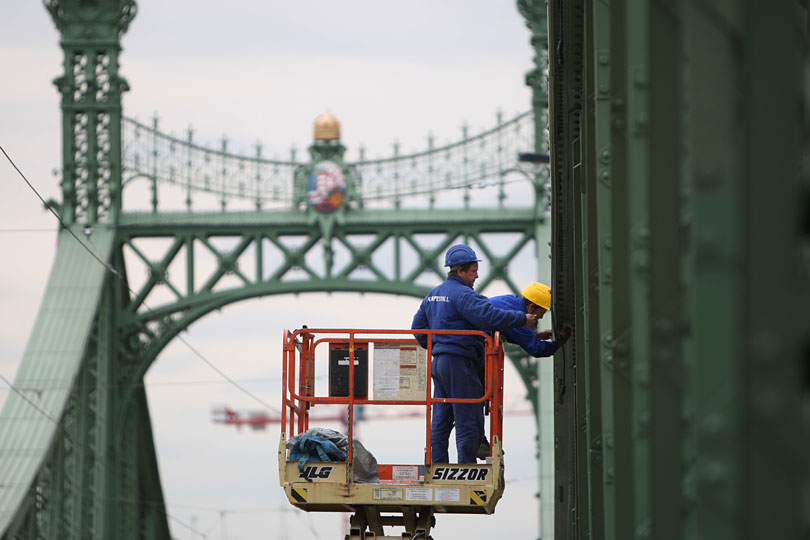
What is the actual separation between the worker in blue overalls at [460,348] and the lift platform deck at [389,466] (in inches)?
4.4

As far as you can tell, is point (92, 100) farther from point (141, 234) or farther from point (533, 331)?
point (533, 331)

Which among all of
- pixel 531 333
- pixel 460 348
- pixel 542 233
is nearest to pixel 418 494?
pixel 460 348

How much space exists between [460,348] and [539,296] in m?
0.97

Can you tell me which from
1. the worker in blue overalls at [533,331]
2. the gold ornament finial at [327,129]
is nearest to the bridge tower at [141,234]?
the gold ornament finial at [327,129]

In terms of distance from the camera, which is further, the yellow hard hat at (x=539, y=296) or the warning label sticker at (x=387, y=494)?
the yellow hard hat at (x=539, y=296)

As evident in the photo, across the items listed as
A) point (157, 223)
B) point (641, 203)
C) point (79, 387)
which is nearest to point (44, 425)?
point (79, 387)

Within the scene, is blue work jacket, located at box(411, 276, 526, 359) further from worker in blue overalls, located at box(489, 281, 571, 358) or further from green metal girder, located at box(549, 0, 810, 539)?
green metal girder, located at box(549, 0, 810, 539)

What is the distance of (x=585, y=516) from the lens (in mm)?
8812

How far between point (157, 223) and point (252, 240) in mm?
1833

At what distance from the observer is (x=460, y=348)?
1041 cm

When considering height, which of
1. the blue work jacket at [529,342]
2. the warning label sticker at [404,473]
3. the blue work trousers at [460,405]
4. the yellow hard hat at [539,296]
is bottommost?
the warning label sticker at [404,473]

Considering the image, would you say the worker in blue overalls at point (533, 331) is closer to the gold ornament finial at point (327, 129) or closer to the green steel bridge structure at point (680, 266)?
the green steel bridge structure at point (680, 266)

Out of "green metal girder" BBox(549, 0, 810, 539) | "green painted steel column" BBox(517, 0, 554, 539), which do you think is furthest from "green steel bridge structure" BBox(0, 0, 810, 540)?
"green painted steel column" BBox(517, 0, 554, 539)

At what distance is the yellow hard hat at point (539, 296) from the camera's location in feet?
36.2
